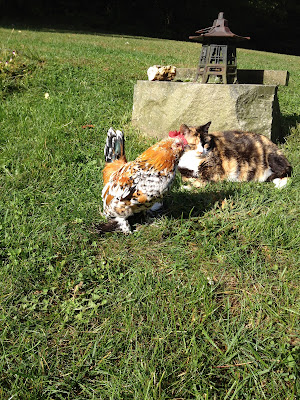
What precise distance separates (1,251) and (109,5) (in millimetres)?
25431

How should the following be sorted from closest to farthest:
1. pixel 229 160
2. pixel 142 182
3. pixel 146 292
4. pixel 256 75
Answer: pixel 146 292 < pixel 142 182 < pixel 229 160 < pixel 256 75

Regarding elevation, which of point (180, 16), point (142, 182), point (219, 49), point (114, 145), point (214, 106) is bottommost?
point (142, 182)

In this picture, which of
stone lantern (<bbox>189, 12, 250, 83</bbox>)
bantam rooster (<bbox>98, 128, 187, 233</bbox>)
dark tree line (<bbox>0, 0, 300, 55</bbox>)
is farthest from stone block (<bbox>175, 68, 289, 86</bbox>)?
dark tree line (<bbox>0, 0, 300, 55</bbox>)

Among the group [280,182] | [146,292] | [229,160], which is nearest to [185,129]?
[229,160]

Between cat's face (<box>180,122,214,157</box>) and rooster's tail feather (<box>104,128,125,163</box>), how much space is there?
76 cm

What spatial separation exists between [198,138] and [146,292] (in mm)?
1831

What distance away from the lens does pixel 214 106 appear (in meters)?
4.17

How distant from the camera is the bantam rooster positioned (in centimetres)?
250

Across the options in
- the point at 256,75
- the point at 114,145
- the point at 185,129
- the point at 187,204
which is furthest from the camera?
the point at 256,75

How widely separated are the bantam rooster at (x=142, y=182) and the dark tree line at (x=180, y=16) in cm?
2161

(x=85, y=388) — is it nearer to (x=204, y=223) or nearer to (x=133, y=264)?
(x=133, y=264)

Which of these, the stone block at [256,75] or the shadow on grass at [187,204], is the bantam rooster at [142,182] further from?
the stone block at [256,75]

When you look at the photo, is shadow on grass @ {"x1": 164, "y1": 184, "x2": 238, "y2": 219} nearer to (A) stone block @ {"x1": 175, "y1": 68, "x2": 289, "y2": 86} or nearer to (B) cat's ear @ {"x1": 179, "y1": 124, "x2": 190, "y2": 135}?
(B) cat's ear @ {"x1": 179, "y1": 124, "x2": 190, "y2": 135}

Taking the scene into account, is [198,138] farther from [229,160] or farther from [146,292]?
[146,292]
